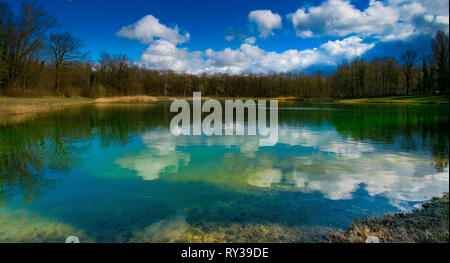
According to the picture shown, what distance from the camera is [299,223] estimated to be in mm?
4391

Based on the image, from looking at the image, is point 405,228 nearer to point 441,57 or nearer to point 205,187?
point 205,187

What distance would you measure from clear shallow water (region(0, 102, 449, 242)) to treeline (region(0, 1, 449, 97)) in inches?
1336

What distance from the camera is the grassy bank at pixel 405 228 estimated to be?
11.8ft

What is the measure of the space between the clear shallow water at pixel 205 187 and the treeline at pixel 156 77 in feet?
111

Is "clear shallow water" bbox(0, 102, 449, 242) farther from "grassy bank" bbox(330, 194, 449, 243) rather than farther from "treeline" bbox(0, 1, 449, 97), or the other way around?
"treeline" bbox(0, 1, 449, 97)

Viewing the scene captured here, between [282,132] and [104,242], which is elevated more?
[282,132]

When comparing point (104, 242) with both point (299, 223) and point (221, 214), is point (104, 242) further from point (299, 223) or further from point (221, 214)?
point (299, 223)

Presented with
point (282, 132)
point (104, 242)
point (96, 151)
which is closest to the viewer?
point (104, 242)

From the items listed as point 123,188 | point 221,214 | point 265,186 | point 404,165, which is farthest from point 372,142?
point 123,188

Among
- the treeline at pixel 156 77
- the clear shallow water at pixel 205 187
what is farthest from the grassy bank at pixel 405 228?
the treeline at pixel 156 77

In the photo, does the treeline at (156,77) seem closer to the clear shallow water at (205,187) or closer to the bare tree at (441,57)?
the bare tree at (441,57)

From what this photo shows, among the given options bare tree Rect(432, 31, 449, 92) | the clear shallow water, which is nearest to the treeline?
bare tree Rect(432, 31, 449, 92)
